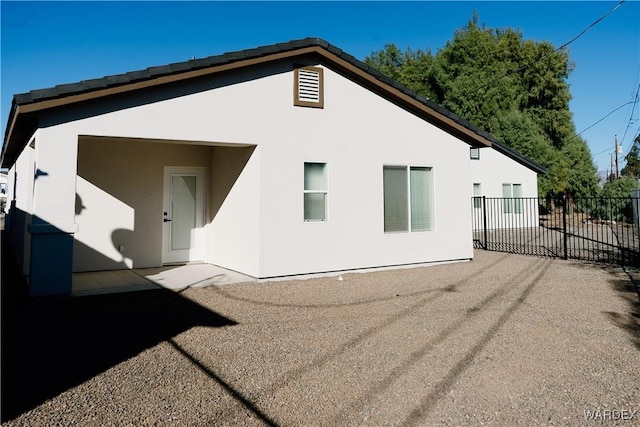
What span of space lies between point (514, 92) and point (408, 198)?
83.2 ft

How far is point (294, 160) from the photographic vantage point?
814 centimetres

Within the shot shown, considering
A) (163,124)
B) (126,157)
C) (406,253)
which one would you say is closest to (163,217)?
(126,157)

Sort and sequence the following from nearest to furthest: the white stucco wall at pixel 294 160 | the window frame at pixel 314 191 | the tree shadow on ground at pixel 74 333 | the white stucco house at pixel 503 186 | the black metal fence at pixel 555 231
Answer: the tree shadow on ground at pixel 74 333
the white stucco wall at pixel 294 160
the window frame at pixel 314 191
the black metal fence at pixel 555 231
the white stucco house at pixel 503 186

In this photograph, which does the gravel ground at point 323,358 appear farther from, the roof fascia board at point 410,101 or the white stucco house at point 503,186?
the white stucco house at point 503,186

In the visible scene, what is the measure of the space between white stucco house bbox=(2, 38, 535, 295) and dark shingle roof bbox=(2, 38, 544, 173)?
3 cm

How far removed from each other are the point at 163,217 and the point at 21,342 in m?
5.33

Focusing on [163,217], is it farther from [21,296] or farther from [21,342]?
[21,342]

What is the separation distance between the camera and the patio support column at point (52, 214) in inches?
235

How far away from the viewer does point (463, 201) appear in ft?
33.6

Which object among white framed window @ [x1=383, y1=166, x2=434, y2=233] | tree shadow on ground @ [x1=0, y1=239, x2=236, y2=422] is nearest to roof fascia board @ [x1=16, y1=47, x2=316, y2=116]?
tree shadow on ground @ [x1=0, y1=239, x2=236, y2=422]

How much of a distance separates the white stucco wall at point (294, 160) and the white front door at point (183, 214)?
316mm

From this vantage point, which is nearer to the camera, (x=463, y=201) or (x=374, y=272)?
(x=374, y=272)

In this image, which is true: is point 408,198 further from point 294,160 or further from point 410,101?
point 294,160

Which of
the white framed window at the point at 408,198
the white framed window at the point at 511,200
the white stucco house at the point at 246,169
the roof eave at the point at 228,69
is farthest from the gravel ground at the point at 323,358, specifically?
the white framed window at the point at 511,200
